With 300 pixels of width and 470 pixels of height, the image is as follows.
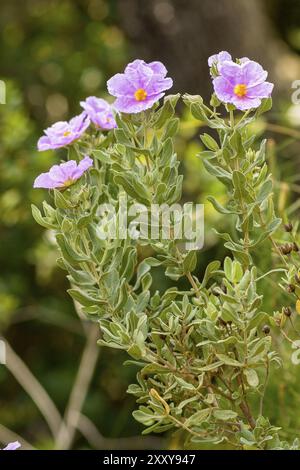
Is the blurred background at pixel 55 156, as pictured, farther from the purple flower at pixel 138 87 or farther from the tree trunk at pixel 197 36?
the purple flower at pixel 138 87

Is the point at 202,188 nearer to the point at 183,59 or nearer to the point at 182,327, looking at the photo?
the point at 183,59

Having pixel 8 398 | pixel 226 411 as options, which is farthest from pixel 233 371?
pixel 8 398

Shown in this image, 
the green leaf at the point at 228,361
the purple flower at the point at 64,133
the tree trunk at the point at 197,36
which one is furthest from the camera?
the tree trunk at the point at 197,36

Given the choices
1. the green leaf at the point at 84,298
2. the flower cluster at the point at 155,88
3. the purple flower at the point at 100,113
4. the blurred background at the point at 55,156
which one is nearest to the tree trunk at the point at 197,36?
the blurred background at the point at 55,156

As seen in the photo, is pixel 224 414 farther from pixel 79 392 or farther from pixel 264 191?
pixel 79 392

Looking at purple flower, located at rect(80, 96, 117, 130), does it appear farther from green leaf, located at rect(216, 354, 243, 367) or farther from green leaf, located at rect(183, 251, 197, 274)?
green leaf, located at rect(216, 354, 243, 367)
